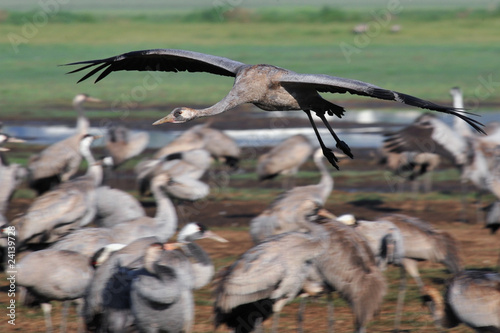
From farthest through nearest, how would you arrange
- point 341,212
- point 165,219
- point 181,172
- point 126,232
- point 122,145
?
point 122,145, point 341,212, point 181,172, point 165,219, point 126,232

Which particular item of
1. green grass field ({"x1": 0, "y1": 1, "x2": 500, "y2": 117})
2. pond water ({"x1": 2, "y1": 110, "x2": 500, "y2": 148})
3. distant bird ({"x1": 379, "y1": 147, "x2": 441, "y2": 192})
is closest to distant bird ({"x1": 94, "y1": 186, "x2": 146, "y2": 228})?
distant bird ({"x1": 379, "y1": 147, "x2": 441, "y2": 192})

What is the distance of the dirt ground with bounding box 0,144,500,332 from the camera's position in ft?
21.2

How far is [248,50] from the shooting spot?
30531 millimetres

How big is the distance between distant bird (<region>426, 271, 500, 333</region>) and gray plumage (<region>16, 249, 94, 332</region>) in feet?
8.38

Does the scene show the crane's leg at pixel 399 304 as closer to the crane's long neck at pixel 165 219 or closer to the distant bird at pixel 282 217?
the distant bird at pixel 282 217

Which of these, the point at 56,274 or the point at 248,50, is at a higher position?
the point at 248,50

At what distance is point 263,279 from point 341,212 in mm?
4736

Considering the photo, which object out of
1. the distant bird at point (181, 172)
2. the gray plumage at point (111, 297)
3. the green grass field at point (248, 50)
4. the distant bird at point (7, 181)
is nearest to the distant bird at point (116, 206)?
the distant bird at point (181, 172)

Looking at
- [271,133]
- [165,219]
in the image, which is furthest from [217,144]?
[271,133]

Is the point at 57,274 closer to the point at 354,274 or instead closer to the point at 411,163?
the point at 354,274

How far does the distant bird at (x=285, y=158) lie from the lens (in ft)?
36.1

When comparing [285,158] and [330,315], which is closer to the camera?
[330,315]

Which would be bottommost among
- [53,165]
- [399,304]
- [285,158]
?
[399,304]

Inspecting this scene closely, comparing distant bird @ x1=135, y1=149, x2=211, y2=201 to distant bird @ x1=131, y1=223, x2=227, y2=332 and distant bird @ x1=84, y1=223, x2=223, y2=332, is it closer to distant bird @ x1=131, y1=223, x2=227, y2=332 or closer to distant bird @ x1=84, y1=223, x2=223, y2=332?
distant bird @ x1=84, y1=223, x2=223, y2=332
